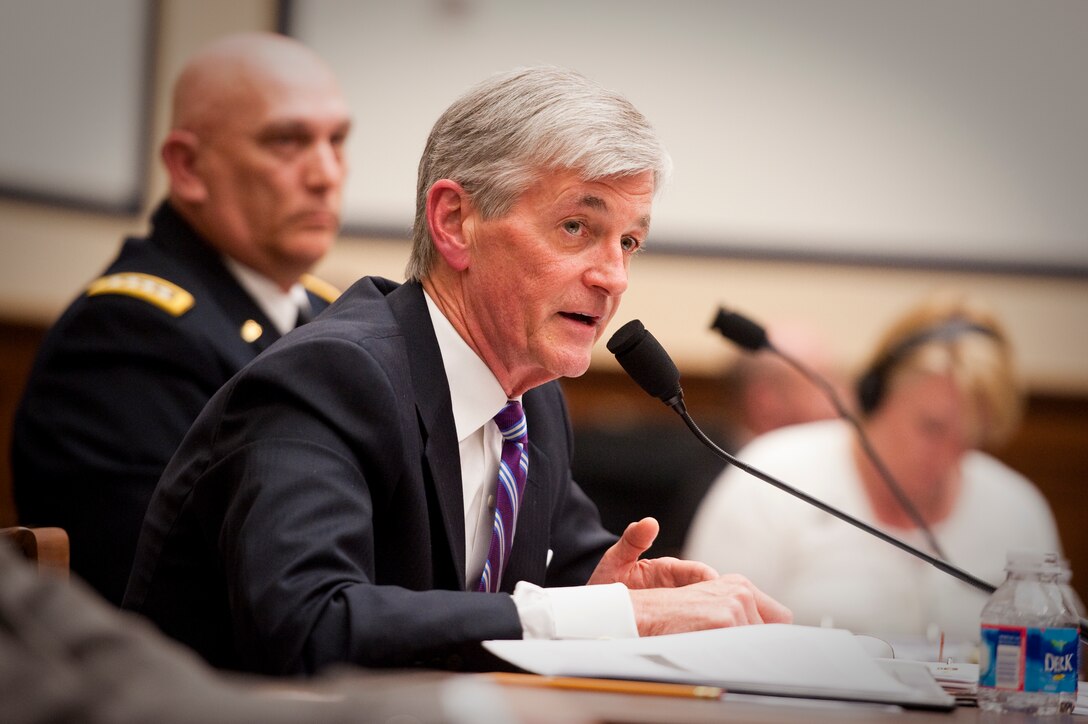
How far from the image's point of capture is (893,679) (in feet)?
3.92

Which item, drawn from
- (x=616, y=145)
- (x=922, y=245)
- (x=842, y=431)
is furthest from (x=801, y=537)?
(x=616, y=145)

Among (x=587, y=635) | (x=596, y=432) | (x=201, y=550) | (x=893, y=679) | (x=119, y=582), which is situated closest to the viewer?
(x=893, y=679)

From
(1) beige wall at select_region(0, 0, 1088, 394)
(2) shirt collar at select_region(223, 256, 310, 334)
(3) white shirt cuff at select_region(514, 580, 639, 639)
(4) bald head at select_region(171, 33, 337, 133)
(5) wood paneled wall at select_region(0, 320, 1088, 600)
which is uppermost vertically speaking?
(4) bald head at select_region(171, 33, 337, 133)

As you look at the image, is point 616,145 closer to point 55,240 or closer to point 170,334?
point 170,334

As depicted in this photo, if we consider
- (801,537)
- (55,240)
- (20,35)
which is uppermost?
(20,35)

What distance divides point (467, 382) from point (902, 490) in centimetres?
195

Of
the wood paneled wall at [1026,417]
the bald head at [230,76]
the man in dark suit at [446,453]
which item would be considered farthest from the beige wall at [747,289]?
the man in dark suit at [446,453]

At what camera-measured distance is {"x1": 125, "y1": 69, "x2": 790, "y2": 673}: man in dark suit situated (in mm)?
1278

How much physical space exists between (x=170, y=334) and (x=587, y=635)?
4.60 ft

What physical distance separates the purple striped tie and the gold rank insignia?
3.32 feet

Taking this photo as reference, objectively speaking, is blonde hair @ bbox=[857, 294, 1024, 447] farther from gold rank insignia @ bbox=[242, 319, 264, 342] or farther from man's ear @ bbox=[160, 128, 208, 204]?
man's ear @ bbox=[160, 128, 208, 204]

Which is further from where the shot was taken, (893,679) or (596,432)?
(596,432)

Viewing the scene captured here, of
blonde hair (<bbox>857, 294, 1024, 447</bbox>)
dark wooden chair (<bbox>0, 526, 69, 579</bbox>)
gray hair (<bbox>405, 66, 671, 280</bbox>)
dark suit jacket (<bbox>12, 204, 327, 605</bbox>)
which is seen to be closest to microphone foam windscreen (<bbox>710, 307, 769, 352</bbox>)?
gray hair (<bbox>405, 66, 671, 280</bbox>)

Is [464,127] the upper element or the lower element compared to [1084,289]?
upper
